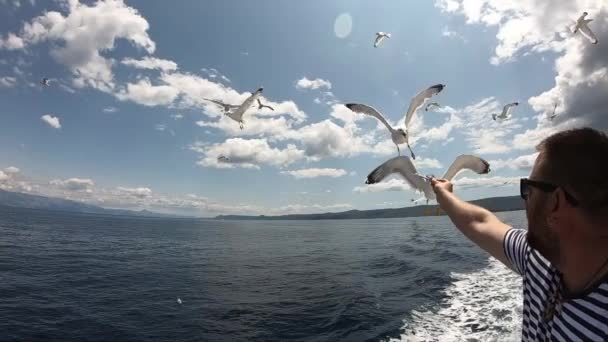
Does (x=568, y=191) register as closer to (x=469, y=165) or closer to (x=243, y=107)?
(x=469, y=165)

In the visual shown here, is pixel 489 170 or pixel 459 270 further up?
pixel 489 170

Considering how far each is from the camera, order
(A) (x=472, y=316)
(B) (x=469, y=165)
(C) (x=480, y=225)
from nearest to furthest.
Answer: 1. (C) (x=480, y=225)
2. (B) (x=469, y=165)
3. (A) (x=472, y=316)

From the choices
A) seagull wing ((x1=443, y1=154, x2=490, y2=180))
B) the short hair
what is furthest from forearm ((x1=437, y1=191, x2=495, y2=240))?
seagull wing ((x1=443, y1=154, x2=490, y2=180))

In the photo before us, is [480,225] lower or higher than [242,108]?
lower

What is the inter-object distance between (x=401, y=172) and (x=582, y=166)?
5220 millimetres

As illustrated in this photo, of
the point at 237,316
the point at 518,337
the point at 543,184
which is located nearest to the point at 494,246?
the point at 543,184

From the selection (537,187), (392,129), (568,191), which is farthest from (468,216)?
(392,129)

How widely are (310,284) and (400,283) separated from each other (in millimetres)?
4964

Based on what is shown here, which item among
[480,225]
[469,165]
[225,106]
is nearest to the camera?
[480,225]

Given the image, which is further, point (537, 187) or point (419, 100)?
point (419, 100)

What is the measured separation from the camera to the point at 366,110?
1139 cm

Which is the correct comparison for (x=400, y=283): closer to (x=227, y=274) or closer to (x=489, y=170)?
(x=227, y=274)

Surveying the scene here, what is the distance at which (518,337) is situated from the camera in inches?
452

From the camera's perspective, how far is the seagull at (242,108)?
20834 millimetres
